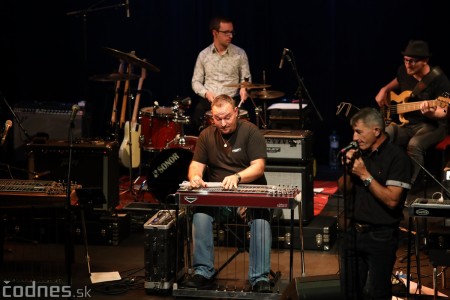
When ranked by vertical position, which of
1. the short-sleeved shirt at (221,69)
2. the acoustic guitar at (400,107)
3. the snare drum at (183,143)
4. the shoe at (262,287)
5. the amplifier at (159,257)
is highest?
the short-sleeved shirt at (221,69)

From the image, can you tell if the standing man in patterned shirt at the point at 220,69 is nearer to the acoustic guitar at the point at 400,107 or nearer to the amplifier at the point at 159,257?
the acoustic guitar at the point at 400,107

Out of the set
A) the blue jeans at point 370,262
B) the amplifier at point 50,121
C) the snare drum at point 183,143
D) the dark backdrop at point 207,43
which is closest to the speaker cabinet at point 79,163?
the snare drum at point 183,143

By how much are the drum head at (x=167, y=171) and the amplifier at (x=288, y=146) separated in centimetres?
139

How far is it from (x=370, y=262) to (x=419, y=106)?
408cm

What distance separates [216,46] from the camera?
36.8ft

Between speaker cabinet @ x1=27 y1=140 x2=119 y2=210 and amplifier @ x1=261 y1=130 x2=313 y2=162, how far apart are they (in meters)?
1.75

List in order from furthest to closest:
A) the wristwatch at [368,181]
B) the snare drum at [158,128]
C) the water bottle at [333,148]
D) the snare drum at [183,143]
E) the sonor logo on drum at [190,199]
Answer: the water bottle at [333,148]
the snare drum at [158,128]
the snare drum at [183,143]
the sonor logo on drum at [190,199]
the wristwatch at [368,181]

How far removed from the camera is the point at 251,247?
754cm

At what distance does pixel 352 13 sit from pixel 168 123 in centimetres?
340

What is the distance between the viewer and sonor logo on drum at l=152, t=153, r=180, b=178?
10242mm

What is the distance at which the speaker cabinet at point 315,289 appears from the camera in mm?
6238

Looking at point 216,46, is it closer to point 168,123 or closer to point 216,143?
point 168,123

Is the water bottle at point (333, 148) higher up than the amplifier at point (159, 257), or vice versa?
the water bottle at point (333, 148)

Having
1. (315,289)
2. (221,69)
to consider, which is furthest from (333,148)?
(315,289)
